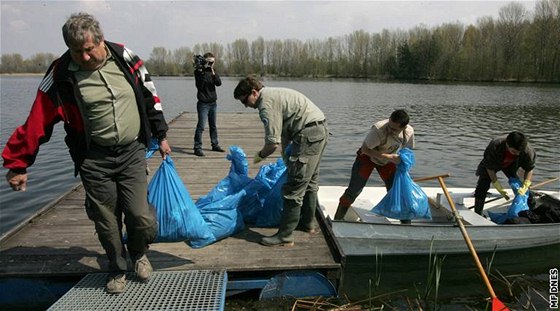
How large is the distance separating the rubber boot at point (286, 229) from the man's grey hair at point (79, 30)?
2.20 m

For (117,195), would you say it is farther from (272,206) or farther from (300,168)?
(272,206)

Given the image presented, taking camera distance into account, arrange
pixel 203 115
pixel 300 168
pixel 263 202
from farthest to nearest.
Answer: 1. pixel 203 115
2. pixel 263 202
3. pixel 300 168

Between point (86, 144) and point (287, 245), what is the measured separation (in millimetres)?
2085

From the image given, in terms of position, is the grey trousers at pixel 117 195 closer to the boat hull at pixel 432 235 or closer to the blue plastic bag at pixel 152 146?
the blue plastic bag at pixel 152 146

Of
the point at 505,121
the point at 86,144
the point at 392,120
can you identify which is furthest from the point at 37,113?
the point at 505,121

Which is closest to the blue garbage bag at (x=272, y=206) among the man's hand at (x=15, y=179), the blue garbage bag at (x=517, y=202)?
the man's hand at (x=15, y=179)

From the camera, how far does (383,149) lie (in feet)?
16.1

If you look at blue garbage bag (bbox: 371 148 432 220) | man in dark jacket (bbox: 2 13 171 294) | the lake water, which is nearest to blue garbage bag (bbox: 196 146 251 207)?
man in dark jacket (bbox: 2 13 171 294)

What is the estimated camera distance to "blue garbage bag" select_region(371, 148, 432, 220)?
4934mm

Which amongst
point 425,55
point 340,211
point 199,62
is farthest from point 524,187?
point 425,55

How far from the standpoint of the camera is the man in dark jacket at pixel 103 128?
268 cm

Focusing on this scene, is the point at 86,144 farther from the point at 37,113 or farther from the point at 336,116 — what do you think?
the point at 336,116

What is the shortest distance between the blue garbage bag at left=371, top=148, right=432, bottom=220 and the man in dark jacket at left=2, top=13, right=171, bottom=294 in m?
3.03

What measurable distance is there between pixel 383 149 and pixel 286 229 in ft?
5.80
